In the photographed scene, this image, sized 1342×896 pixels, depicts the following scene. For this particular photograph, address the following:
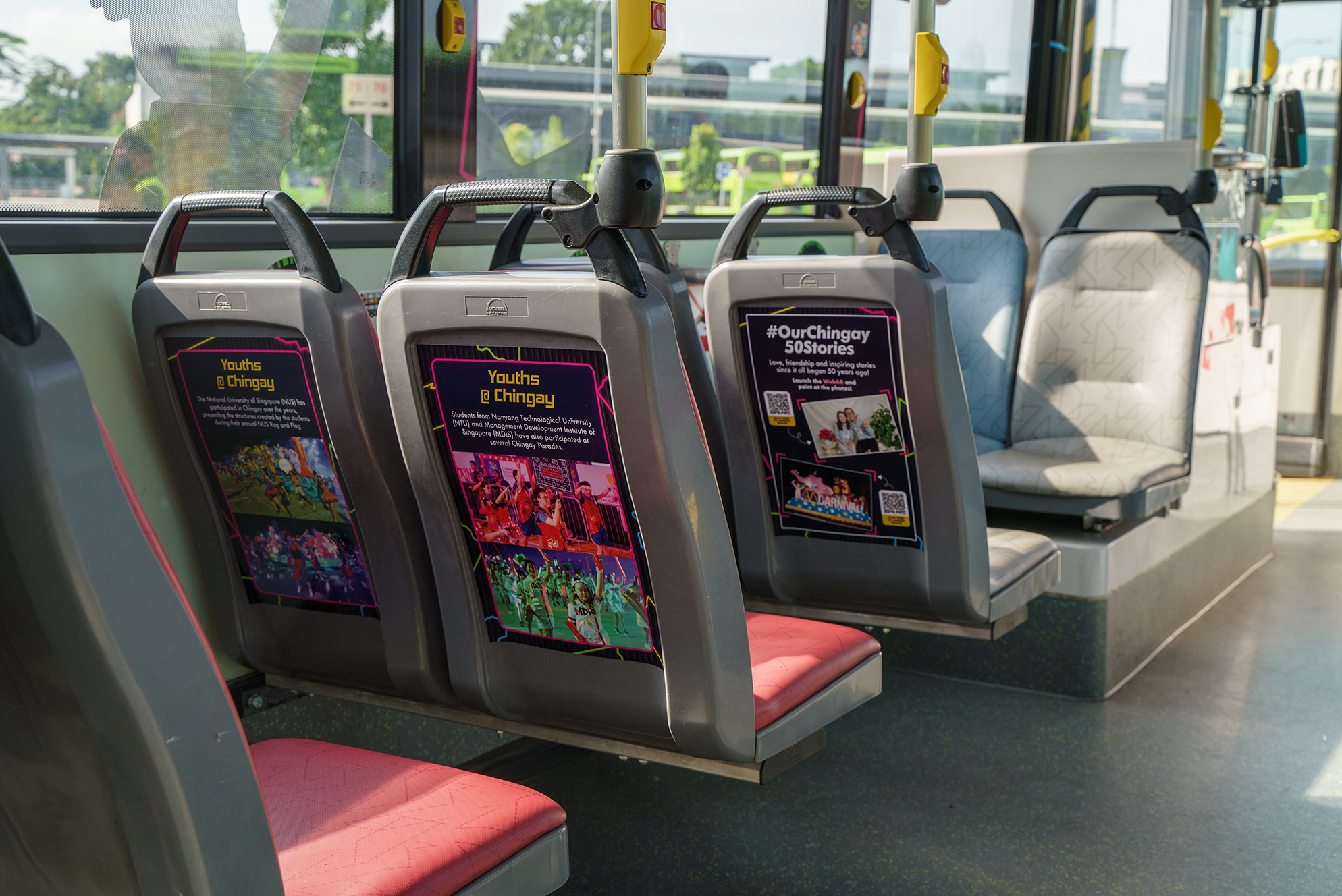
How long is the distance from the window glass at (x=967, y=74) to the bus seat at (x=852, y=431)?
2480 mm

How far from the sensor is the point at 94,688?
2.63 ft

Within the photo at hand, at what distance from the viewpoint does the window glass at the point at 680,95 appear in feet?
9.82

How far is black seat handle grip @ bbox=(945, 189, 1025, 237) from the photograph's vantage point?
3977 mm

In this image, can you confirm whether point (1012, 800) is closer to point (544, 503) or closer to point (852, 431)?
point (852, 431)

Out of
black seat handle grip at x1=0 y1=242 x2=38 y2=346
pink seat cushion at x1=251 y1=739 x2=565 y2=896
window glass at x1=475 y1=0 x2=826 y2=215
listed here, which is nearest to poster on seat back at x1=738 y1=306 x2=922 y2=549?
pink seat cushion at x1=251 y1=739 x2=565 y2=896

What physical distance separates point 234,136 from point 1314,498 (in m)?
5.30

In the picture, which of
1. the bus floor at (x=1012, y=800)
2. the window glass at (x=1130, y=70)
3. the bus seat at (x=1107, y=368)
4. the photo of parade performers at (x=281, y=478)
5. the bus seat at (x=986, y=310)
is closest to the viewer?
the photo of parade performers at (x=281, y=478)

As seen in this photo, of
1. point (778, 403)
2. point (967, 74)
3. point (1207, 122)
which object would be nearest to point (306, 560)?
point (778, 403)

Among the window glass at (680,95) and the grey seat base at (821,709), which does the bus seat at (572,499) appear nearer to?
the grey seat base at (821,709)

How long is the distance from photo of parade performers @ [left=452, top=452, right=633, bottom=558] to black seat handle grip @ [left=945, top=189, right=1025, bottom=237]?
2773mm

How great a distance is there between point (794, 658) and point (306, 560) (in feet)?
2.56

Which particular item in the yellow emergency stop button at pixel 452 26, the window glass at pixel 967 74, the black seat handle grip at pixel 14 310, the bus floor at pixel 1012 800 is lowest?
the bus floor at pixel 1012 800

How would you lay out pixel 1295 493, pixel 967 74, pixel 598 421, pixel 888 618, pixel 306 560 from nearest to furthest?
pixel 598 421 < pixel 306 560 < pixel 888 618 < pixel 967 74 < pixel 1295 493

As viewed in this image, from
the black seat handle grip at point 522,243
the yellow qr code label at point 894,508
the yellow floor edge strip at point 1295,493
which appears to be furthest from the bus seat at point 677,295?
the yellow floor edge strip at point 1295,493
